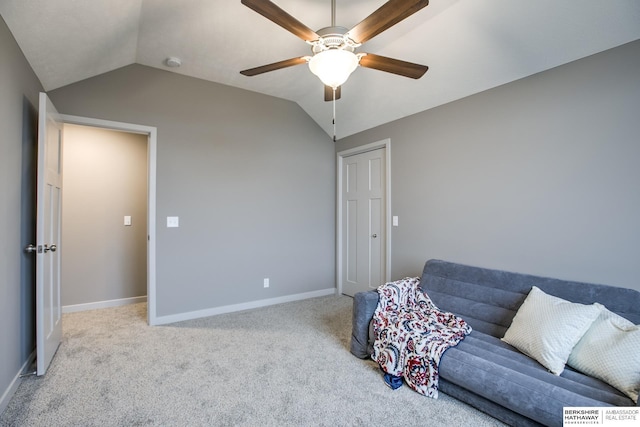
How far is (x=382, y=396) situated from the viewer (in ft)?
6.58

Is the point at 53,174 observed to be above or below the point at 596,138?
below

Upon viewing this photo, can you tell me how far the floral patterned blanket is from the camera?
2.01m

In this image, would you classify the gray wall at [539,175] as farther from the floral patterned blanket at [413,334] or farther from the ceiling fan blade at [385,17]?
the ceiling fan blade at [385,17]

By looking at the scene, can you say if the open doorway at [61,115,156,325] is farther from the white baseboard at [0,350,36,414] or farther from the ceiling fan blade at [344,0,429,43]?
the ceiling fan blade at [344,0,429,43]

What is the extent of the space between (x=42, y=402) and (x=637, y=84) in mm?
4261

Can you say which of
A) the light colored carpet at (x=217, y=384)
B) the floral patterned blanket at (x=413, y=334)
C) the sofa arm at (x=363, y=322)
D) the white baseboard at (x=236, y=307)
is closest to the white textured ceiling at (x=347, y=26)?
the floral patterned blanket at (x=413, y=334)

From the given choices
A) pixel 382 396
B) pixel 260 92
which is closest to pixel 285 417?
pixel 382 396

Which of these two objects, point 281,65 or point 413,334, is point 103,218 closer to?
point 281,65

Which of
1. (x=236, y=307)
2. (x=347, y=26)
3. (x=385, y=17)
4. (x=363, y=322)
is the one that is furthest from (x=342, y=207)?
(x=385, y=17)

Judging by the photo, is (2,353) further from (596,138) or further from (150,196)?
(596,138)

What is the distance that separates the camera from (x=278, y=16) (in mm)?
1584

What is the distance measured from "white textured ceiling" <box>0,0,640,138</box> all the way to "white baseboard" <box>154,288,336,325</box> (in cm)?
249

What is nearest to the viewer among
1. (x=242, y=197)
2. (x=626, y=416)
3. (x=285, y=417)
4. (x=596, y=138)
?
(x=626, y=416)

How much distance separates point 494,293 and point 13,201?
351 centimetres
